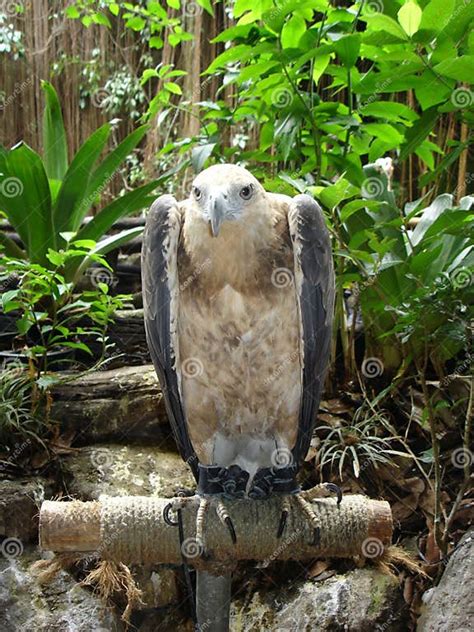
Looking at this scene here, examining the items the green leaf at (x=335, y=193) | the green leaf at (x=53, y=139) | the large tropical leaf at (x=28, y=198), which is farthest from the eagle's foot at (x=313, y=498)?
the green leaf at (x=53, y=139)

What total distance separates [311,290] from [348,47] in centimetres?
112

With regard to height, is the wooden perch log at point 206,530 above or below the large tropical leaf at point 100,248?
below

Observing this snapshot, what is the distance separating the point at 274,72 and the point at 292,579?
221 centimetres

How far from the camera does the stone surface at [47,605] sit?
2477mm

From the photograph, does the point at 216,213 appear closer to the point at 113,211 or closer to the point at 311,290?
the point at 311,290

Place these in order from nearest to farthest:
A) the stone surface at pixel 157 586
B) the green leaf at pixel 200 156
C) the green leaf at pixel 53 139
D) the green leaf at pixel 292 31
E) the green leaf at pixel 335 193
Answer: the green leaf at pixel 335 193 → the green leaf at pixel 292 31 → the stone surface at pixel 157 586 → the green leaf at pixel 200 156 → the green leaf at pixel 53 139

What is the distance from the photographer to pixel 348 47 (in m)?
2.47

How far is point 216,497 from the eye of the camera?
1.95m

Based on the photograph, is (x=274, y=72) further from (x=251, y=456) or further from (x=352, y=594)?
(x=352, y=594)

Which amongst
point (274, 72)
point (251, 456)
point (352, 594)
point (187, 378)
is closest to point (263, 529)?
point (251, 456)

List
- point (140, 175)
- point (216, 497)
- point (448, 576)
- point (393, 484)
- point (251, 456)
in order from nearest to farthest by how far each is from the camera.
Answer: point (216, 497) < point (251, 456) < point (448, 576) < point (393, 484) < point (140, 175)

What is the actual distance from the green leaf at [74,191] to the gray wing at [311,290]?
188 cm

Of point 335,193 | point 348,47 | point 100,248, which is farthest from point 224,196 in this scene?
point 100,248

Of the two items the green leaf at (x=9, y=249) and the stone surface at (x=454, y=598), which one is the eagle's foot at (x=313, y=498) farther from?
the green leaf at (x=9, y=249)
